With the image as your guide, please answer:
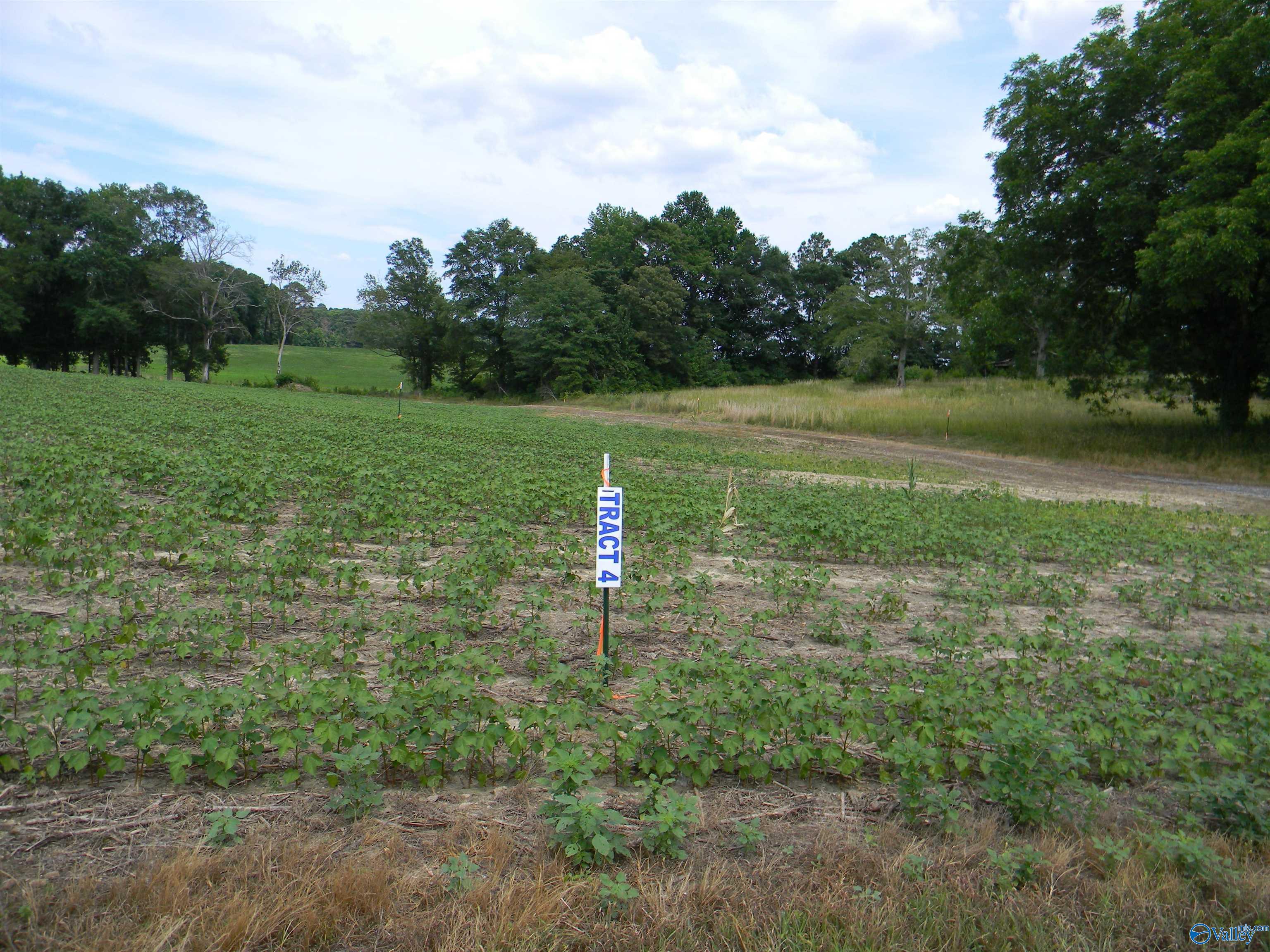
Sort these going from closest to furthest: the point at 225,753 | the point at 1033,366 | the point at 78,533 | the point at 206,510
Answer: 1. the point at 225,753
2. the point at 78,533
3. the point at 206,510
4. the point at 1033,366

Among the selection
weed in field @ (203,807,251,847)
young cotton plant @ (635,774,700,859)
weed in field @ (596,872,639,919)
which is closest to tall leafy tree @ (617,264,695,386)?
young cotton plant @ (635,774,700,859)

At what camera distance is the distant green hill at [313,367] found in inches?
2694

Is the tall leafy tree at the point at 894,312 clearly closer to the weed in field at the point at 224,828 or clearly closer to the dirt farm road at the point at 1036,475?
the dirt farm road at the point at 1036,475

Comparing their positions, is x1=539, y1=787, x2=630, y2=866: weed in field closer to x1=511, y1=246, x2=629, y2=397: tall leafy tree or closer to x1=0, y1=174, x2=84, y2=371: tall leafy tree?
x1=511, y1=246, x2=629, y2=397: tall leafy tree

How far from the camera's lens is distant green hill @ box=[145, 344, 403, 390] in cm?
6844

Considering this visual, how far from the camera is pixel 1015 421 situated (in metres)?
30.2

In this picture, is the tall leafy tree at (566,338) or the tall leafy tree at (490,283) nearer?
the tall leafy tree at (566,338)

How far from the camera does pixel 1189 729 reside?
4.23 meters

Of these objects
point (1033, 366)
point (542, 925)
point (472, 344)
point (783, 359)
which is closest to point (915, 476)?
point (1033, 366)

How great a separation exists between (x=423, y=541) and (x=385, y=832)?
5306 millimetres

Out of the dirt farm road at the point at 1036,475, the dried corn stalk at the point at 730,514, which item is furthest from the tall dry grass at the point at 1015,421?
the dried corn stalk at the point at 730,514

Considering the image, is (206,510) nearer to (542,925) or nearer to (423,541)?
(423,541)

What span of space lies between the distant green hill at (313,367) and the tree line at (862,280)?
12.3 feet

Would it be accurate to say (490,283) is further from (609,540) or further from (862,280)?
(609,540)
